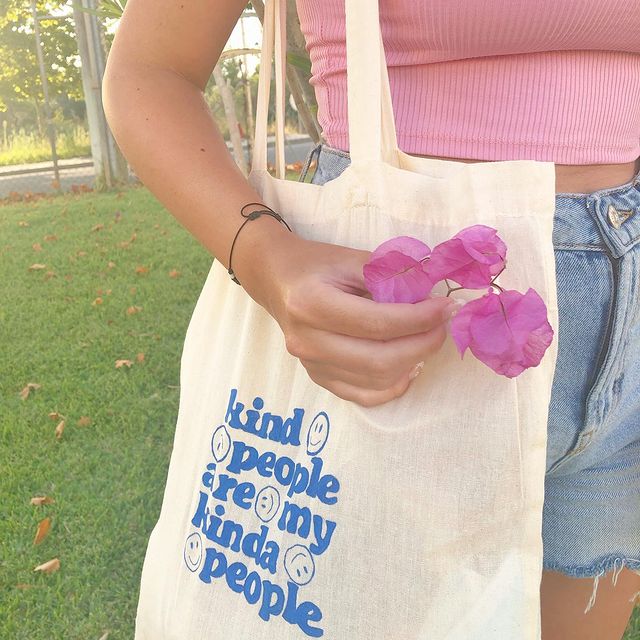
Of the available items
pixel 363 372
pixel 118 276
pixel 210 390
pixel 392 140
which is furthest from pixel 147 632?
pixel 118 276

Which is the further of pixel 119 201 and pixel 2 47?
pixel 2 47

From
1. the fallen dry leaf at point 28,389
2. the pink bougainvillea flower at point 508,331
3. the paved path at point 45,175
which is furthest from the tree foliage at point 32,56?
the pink bougainvillea flower at point 508,331

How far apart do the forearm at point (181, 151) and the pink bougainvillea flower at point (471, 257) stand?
249 millimetres

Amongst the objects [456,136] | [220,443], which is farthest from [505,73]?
[220,443]

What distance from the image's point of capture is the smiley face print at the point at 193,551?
984 millimetres

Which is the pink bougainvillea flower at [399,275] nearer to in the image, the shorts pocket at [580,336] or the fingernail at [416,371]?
the fingernail at [416,371]

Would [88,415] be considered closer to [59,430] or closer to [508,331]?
[59,430]

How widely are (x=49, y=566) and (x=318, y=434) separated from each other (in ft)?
6.76

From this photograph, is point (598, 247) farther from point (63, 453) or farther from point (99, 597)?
point (63, 453)

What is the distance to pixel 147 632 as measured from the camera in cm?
105

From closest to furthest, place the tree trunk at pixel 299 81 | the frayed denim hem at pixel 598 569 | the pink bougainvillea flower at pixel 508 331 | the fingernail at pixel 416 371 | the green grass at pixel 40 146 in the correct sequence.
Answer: the pink bougainvillea flower at pixel 508 331 → the fingernail at pixel 416 371 → the frayed denim hem at pixel 598 569 → the tree trunk at pixel 299 81 → the green grass at pixel 40 146

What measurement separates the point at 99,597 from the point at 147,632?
5.20 ft

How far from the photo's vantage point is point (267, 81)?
1.04m

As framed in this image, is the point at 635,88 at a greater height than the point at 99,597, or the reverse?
the point at 635,88
